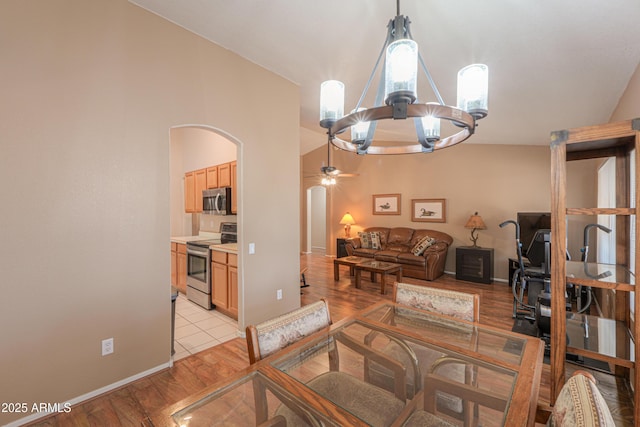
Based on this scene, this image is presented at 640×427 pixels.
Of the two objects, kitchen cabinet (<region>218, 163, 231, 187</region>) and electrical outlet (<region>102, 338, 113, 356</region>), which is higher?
kitchen cabinet (<region>218, 163, 231, 187</region>)

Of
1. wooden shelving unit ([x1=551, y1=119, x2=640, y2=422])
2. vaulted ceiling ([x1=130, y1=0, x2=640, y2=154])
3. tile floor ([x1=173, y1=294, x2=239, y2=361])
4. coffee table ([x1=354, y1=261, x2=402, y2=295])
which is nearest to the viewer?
wooden shelving unit ([x1=551, y1=119, x2=640, y2=422])

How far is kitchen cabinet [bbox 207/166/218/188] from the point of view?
14.8 ft

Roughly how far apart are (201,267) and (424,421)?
3607 millimetres

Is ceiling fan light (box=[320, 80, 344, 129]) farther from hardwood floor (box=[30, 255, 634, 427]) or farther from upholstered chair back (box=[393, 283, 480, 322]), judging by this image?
hardwood floor (box=[30, 255, 634, 427])

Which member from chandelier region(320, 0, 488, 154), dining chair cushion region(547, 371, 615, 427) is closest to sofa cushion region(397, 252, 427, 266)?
chandelier region(320, 0, 488, 154)

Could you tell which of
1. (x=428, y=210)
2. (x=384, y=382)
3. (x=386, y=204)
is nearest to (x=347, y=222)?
(x=386, y=204)

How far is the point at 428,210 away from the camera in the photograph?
6.47m

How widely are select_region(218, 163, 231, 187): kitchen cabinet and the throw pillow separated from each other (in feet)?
13.0

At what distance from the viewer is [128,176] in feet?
7.42

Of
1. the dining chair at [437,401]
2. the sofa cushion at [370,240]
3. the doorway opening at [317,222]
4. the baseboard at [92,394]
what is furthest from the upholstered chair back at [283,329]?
the doorway opening at [317,222]

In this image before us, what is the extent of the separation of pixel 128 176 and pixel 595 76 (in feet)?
12.5

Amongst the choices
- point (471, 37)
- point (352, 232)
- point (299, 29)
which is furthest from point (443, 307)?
point (352, 232)

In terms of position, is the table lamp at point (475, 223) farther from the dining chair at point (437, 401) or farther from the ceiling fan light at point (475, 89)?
the dining chair at point (437, 401)

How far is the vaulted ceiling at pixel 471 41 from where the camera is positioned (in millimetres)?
1683
